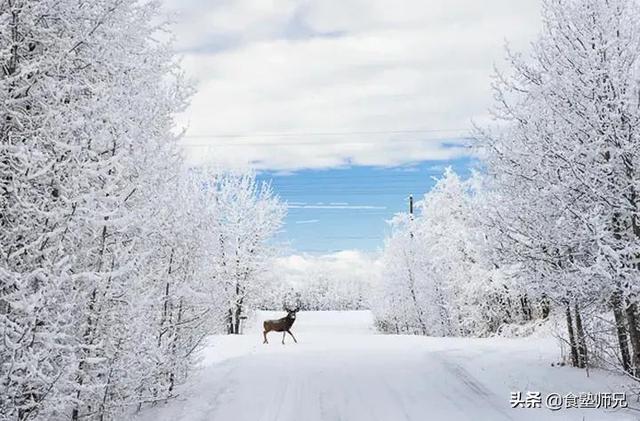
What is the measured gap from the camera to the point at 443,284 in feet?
108

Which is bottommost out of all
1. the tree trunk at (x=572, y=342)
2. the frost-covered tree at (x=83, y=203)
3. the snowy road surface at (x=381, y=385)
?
the snowy road surface at (x=381, y=385)

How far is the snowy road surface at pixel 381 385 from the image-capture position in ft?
30.6

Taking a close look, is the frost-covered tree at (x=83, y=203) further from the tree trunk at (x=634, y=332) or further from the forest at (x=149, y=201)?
the tree trunk at (x=634, y=332)

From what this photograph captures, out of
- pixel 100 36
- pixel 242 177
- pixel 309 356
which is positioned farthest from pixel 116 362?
pixel 242 177

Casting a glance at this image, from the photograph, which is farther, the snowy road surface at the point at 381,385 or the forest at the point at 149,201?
the snowy road surface at the point at 381,385

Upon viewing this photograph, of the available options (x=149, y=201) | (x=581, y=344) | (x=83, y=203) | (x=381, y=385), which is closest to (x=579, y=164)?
(x=581, y=344)

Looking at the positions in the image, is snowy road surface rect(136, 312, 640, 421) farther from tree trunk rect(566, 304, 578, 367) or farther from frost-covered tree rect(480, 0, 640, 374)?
frost-covered tree rect(480, 0, 640, 374)

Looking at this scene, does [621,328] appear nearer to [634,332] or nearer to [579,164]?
[634,332]

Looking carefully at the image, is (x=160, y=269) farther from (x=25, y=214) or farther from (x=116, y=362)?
(x=25, y=214)

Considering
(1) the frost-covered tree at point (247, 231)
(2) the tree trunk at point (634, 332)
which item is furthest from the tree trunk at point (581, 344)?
(1) the frost-covered tree at point (247, 231)

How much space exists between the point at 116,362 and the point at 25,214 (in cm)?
263

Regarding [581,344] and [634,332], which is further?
[581,344]

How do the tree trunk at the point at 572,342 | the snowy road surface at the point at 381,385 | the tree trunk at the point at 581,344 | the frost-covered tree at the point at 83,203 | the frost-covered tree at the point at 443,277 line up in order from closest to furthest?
the frost-covered tree at the point at 83,203 → the snowy road surface at the point at 381,385 → the tree trunk at the point at 581,344 → the tree trunk at the point at 572,342 → the frost-covered tree at the point at 443,277

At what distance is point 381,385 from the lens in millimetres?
11453
